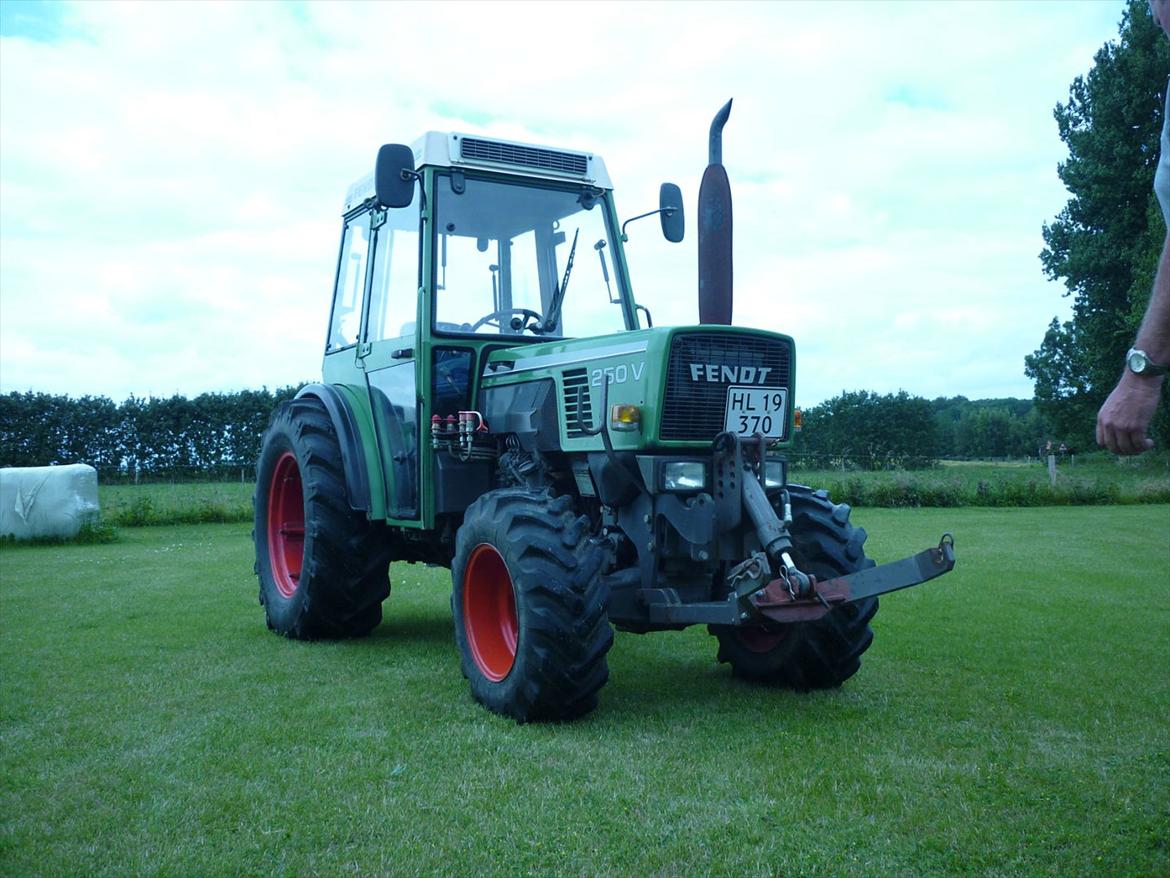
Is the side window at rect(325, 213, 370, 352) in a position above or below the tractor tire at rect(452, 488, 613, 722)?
above

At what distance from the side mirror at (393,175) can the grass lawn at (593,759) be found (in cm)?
258

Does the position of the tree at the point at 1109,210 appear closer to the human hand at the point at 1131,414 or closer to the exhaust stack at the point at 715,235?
the exhaust stack at the point at 715,235

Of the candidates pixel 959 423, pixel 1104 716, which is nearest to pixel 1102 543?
pixel 1104 716

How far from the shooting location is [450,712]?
16.6ft

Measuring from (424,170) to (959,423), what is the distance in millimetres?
53538

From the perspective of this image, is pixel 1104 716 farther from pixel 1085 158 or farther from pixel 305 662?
pixel 1085 158

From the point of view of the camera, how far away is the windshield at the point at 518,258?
20.5 feet

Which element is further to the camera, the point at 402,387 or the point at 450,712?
the point at 402,387

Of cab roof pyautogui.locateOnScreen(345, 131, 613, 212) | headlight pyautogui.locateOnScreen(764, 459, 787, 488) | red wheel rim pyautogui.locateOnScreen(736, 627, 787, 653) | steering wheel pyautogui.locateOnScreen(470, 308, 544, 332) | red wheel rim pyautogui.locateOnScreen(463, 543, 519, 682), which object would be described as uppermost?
cab roof pyautogui.locateOnScreen(345, 131, 613, 212)

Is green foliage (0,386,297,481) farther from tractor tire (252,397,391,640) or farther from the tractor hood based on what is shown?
the tractor hood

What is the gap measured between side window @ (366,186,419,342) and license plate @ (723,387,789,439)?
2.07 metres

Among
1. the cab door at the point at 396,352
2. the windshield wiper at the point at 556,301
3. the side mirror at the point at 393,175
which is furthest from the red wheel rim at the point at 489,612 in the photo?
Answer: the side mirror at the point at 393,175

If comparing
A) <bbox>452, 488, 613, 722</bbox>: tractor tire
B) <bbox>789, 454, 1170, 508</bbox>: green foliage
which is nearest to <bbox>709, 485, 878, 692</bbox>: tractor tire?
<bbox>452, 488, 613, 722</bbox>: tractor tire

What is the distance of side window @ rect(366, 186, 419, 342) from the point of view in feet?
20.8
